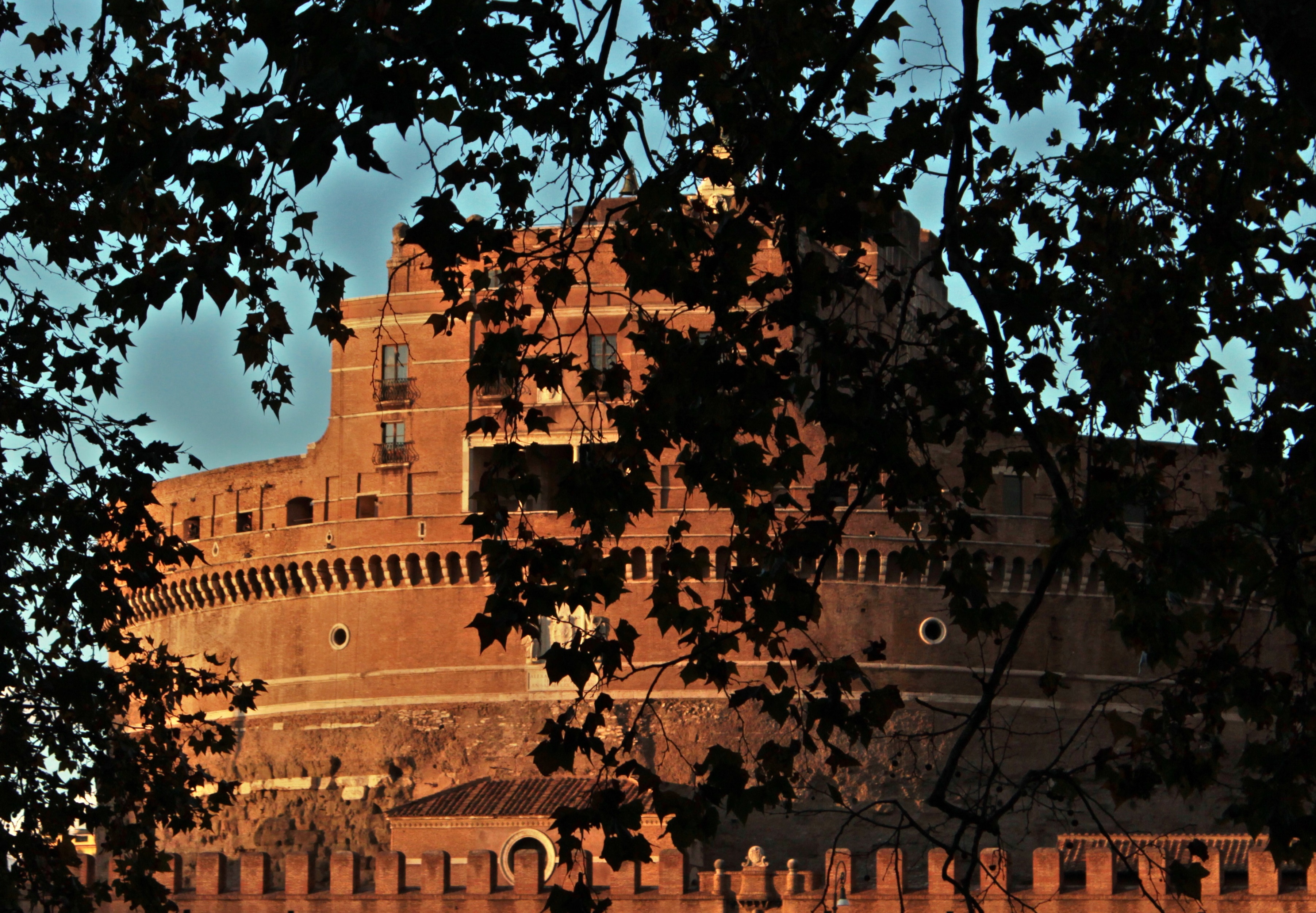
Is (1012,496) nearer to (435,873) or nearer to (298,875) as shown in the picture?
(435,873)

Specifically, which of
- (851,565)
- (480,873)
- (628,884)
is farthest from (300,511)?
(628,884)

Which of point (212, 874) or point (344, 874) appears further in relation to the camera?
point (212, 874)

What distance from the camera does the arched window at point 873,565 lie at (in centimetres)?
3072

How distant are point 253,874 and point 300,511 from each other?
8.79 metres

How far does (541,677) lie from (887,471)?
79.0ft

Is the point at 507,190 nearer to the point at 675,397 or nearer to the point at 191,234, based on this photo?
the point at 675,397

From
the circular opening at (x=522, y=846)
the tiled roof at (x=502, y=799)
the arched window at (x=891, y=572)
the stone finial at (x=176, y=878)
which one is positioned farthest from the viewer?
the arched window at (x=891, y=572)

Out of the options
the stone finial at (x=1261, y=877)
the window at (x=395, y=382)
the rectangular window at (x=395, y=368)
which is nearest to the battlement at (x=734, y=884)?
the stone finial at (x=1261, y=877)

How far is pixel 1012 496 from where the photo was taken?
31516 millimetres

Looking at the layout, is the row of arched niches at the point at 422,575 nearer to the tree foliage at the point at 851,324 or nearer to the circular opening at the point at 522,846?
the circular opening at the point at 522,846

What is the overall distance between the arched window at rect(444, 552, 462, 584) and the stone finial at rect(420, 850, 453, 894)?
668cm

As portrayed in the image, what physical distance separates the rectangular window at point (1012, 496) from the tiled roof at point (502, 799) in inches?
332

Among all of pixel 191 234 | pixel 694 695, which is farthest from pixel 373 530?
pixel 191 234

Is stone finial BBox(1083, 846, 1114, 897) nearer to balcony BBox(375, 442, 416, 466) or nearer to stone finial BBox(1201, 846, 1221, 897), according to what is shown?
stone finial BBox(1201, 846, 1221, 897)
